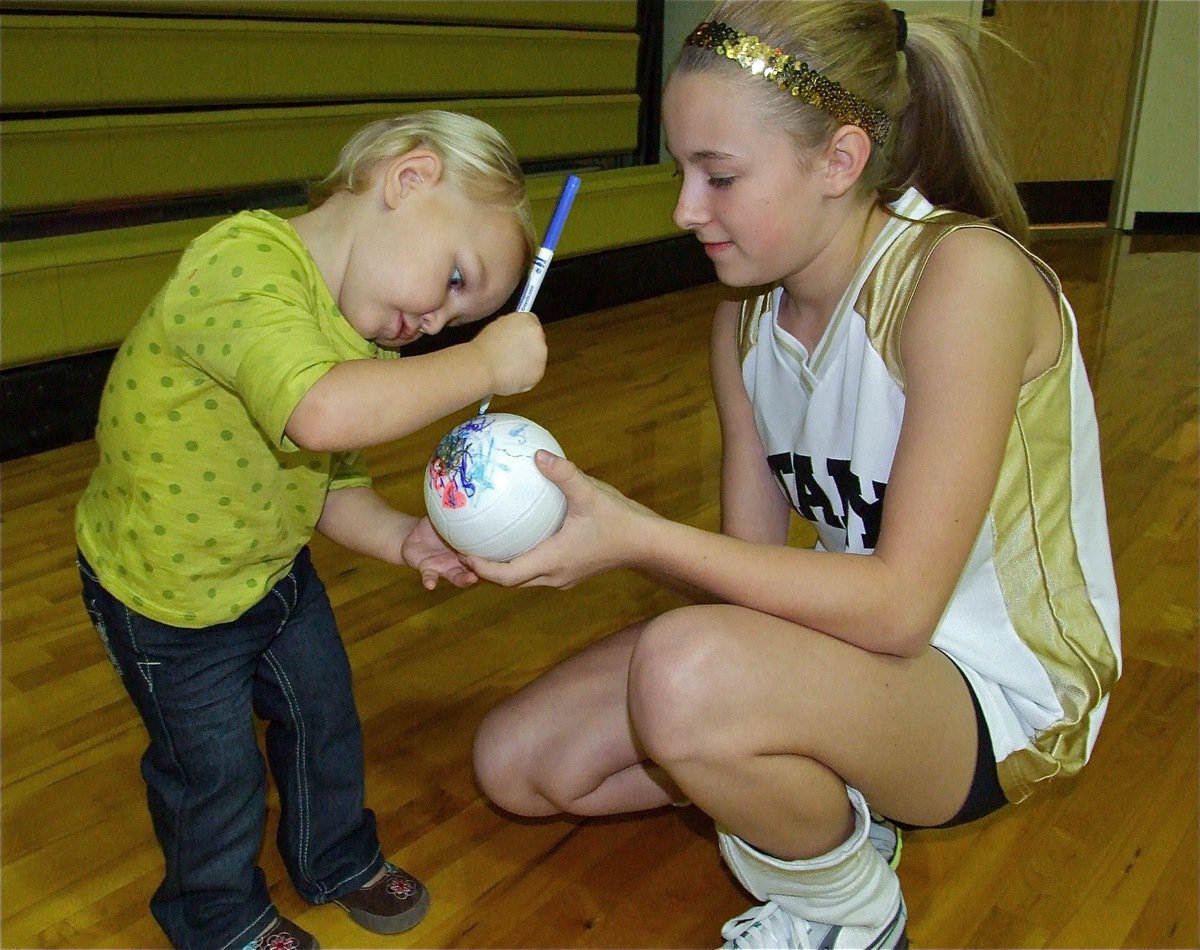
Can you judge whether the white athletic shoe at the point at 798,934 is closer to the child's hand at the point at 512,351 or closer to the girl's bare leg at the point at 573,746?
the girl's bare leg at the point at 573,746

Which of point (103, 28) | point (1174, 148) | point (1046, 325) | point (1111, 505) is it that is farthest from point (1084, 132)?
point (1046, 325)

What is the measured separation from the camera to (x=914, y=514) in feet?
3.52

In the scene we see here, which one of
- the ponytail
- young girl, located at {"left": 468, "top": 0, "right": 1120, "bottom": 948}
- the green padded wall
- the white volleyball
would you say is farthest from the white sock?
the green padded wall

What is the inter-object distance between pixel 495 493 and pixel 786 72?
0.46 meters

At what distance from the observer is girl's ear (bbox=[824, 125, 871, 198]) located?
1.12 meters

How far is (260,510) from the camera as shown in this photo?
1133mm

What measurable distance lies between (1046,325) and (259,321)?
724 millimetres

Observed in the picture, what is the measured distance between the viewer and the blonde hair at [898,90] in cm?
110

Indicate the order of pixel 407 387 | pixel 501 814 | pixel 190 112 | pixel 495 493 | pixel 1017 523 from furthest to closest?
pixel 190 112 < pixel 501 814 < pixel 1017 523 < pixel 495 493 < pixel 407 387

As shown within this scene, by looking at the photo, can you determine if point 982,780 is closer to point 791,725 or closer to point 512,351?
point 791,725

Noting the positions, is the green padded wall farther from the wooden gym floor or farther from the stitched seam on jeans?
the stitched seam on jeans

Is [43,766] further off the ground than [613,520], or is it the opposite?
[613,520]

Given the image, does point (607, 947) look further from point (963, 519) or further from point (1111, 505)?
point (1111, 505)

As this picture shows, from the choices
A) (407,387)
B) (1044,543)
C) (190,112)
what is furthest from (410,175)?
(190,112)
